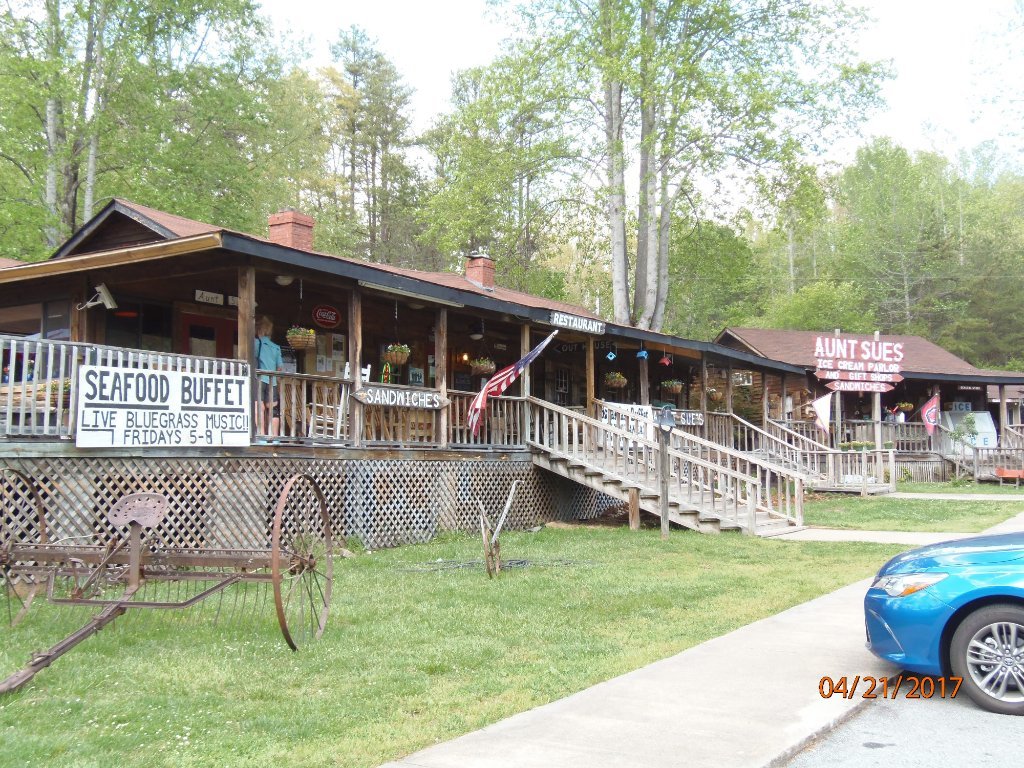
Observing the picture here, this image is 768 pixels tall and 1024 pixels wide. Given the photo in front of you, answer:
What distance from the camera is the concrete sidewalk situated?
15.1 ft

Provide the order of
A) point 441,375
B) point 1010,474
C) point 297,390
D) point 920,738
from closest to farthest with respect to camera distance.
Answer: point 920,738
point 297,390
point 441,375
point 1010,474

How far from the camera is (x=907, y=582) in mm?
6086

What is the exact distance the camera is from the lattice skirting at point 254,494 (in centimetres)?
971

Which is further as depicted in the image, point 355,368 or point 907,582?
point 355,368

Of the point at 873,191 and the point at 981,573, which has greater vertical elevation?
the point at 873,191

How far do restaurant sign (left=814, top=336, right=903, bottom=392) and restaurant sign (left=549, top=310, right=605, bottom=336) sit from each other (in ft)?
30.0

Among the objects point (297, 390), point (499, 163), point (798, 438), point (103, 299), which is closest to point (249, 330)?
point (297, 390)

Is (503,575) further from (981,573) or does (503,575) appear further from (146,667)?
(981,573)

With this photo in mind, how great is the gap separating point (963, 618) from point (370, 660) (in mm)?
4130

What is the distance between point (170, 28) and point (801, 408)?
25002 mm

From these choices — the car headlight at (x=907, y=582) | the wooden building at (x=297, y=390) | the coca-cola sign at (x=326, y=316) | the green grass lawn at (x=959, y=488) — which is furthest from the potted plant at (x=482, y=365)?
the green grass lawn at (x=959, y=488)

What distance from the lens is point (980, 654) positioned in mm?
5703

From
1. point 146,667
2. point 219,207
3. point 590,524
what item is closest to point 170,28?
point 219,207
